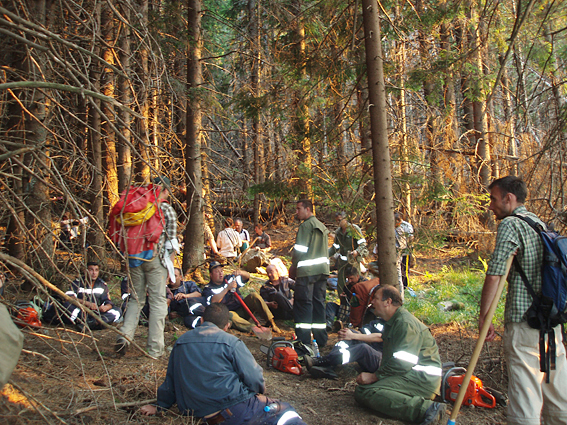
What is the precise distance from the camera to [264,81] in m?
11.9

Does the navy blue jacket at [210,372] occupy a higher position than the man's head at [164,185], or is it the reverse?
the man's head at [164,185]

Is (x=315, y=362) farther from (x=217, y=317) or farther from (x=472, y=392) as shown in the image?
(x=217, y=317)

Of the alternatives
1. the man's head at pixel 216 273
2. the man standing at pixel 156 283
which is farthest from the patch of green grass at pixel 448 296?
the man standing at pixel 156 283

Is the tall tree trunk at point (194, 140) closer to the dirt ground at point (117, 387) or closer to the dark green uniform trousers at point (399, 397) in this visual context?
the dirt ground at point (117, 387)

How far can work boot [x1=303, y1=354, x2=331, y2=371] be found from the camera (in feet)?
17.9

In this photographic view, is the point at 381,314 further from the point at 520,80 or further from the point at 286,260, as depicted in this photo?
the point at 286,260

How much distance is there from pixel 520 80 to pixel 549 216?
1.67 metres

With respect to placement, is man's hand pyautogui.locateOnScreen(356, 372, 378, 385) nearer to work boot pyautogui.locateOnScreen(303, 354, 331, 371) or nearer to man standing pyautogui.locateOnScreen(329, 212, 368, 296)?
work boot pyautogui.locateOnScreen(303, 354, 331, 371)

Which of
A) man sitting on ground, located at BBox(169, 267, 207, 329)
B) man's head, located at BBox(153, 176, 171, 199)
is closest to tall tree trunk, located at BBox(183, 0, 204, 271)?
man sitting on ground, located at BBox(169, 267, 207, 329)

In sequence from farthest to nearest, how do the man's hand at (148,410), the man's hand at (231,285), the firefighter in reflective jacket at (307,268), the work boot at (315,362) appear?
the man's hand at (231,285) < the firefighter in reflective jacket at (307,268) < the work boot at (315,362) < the man's hand at (148,410)

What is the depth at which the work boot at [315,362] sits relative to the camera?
17.9ft

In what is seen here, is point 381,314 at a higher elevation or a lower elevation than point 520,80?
lower

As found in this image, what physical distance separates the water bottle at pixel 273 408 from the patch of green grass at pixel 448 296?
4683mm

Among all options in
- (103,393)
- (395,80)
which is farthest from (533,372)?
(395,80)
